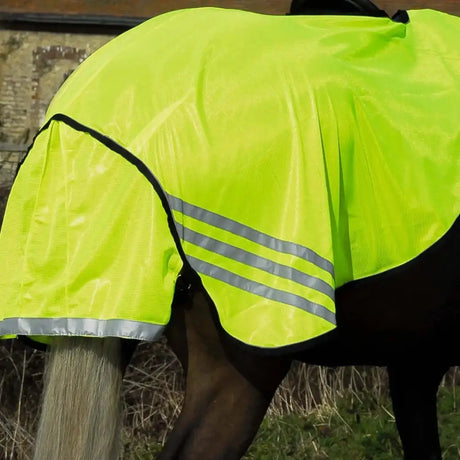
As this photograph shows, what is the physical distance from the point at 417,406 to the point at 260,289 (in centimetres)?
134

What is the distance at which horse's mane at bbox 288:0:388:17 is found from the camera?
3568 millimetres

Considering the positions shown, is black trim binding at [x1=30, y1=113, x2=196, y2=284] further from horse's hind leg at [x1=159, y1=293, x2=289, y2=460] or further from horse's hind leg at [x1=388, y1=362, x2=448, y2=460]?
horse's hind leg at [x1=388, y1=362, x2=448, y2=460]

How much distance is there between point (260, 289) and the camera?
2.90m

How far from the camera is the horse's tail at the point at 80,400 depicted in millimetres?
2918

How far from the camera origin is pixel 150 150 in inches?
114

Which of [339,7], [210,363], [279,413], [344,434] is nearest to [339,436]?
[344,434]

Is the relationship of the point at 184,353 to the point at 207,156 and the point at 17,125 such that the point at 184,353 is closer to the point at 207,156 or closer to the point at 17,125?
the point at 207,156

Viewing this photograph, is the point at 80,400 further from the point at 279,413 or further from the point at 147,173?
the point at 279,413

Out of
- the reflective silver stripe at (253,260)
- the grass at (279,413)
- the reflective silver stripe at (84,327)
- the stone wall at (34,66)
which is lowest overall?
the stone wall at (34,66)

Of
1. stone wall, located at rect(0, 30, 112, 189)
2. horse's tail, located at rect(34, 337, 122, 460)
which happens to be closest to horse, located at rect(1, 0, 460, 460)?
horse's tail, located at rect(34, 337, 122, 460)

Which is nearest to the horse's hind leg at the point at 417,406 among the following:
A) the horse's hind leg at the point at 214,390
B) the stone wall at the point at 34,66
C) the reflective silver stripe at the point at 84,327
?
the horse's hind leg at the point at 214,390

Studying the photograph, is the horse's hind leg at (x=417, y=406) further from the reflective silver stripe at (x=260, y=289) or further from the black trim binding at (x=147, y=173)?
the black trim binding at (x=147, y=173)

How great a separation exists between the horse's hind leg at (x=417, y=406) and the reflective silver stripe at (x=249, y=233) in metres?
1.14

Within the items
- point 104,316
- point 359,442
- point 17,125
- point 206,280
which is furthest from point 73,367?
point 17,125
